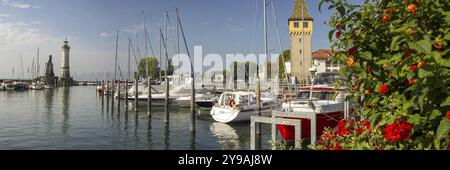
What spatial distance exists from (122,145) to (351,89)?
62.1 ft

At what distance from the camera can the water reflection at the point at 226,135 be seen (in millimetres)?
20797

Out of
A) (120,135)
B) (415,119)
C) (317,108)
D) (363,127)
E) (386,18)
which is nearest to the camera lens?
(415,119)

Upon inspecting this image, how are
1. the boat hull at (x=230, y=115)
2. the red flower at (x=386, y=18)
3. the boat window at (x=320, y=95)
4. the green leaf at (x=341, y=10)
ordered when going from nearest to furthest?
the red flower at (x=386, y=18) < the green leaf at (x=341, y=10) < the boat window at (x=320, y=95) < the boat hull at (x=230, y=115)

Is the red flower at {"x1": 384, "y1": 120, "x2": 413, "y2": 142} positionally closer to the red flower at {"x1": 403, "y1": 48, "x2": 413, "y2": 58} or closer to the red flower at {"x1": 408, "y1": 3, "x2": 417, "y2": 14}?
the red flower at {"x1": 403, "y1": 48, "x2": 413, "y2": 58}

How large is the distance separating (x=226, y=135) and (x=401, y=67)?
838 inches

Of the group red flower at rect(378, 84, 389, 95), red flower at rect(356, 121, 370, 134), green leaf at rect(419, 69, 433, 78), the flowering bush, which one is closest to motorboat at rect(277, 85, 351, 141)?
red flower at rect(356, 121, 370, 134)

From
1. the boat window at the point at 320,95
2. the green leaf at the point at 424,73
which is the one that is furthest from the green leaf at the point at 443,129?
the boat window at the point at 320,95

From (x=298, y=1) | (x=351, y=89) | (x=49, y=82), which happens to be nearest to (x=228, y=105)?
(x=351, y=89)

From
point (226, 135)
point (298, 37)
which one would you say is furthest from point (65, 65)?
point (226, 135)

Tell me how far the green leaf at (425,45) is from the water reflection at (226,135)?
17.5 meters

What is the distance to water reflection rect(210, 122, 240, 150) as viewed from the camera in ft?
68.2

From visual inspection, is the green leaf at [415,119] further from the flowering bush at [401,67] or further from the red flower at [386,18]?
the red flower at [386,18]

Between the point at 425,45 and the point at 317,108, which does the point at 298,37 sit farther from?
the point at 425,45

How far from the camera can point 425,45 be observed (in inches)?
114
